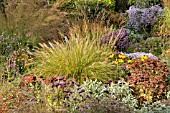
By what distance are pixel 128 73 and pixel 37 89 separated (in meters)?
1.84

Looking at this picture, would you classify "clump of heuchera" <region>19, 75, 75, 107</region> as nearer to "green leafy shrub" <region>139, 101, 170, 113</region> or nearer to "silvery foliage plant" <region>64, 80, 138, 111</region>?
"silvery foliage plant" <region>64, 80, 138, 111</region>

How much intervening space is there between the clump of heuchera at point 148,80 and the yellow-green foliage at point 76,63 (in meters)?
0.46

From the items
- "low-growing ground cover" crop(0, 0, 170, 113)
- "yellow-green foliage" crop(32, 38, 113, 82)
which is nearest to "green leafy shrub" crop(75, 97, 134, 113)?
"low-growing ground cover" crop(0, 0, 170, 113)

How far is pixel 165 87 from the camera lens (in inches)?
264

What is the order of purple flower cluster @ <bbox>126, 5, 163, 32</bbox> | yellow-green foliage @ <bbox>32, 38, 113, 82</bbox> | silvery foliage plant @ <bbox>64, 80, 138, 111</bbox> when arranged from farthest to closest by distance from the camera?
purple flower cluster @ <bbox>126, 5, 163, 32</bbox> → yellow-green foliage @ <bbox>32, 38, 113, 82</bbox> → silvery foliage plant @ <bbox>64, 80, 138, 111</bbox>

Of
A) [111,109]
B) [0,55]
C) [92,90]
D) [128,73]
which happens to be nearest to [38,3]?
[0,55]

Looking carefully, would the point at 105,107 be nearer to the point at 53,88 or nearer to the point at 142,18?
the point at 53,88

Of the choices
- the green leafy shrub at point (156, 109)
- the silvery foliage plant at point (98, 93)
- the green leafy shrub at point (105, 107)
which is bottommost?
the green leafy shrub at point (156, 109)

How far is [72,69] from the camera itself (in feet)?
23.1

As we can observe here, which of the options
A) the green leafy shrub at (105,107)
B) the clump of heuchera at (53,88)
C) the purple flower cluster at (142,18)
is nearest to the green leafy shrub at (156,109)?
the green leafy shrub at (105,107)

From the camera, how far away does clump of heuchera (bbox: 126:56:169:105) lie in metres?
6.61

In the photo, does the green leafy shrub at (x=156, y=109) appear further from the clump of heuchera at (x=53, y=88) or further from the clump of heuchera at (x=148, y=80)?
the clump of heuchera at (x=53, y=88)

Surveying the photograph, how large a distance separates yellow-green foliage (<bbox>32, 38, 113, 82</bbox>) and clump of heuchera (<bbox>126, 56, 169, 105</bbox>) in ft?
1.52

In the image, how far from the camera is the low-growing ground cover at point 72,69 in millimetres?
5764
